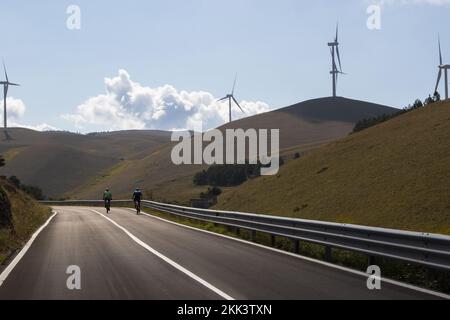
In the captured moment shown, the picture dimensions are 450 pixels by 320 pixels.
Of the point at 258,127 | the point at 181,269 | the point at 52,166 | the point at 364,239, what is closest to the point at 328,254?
the point at 364,239

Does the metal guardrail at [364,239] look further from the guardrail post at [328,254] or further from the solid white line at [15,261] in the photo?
the solid white line at [15,261]

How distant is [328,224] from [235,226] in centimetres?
722

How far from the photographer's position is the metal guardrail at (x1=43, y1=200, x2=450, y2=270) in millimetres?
9789

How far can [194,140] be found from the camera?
14100 cm

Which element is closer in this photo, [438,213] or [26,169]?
[438,213]

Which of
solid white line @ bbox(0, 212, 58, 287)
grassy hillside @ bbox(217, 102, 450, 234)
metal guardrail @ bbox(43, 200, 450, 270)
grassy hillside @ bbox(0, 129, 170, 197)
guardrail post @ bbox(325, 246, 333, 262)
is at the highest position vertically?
grassy hillside @ bbox(0, 129, 170, 197)

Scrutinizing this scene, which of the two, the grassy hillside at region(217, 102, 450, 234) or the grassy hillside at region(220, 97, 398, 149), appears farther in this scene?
the grassy hillside at region(220, 97, 398, 149)

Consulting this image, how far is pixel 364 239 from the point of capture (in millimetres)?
11922

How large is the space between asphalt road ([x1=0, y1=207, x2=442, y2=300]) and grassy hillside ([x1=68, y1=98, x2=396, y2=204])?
59.8 m

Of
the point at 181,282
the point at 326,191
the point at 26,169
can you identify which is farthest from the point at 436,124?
the point at 26,169

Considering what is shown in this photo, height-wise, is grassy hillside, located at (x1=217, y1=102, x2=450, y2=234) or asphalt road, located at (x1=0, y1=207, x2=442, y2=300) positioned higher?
grassy hillside, located at (x1=217, y1=102, x2=450, y2=234)

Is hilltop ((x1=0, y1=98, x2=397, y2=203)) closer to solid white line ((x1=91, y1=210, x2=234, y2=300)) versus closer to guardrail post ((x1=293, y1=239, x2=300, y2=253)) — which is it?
solid white line ((x1=91, y1=210, x2=234, y2=300))

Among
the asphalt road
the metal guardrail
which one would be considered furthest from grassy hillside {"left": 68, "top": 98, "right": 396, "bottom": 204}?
the asphalt road
